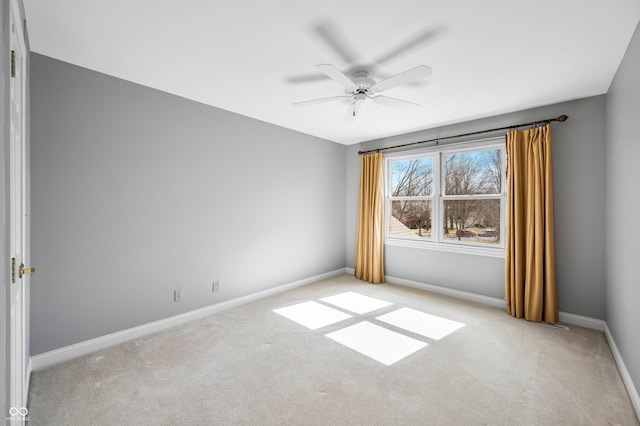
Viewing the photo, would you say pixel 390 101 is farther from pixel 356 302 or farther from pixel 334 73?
pixel 356 302

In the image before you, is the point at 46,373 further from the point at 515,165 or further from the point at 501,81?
the point at 515,165

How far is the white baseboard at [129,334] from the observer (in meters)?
2.33

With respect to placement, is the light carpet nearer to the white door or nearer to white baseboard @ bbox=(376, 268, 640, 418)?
white baseboard @ bbox=(376, 268, 640, 418)

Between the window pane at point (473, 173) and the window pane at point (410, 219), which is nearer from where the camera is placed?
the window pane at point (473, 173)

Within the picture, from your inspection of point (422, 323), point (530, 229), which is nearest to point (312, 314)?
point (422, 323)

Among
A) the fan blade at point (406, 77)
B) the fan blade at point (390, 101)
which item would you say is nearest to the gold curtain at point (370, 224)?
the fan blade at point (390, 101)

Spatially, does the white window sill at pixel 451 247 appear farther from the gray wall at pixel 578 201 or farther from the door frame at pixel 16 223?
the door frame at pixel 16 223

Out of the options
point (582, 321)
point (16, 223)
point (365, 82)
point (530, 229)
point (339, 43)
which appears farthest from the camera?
point (530, 229)

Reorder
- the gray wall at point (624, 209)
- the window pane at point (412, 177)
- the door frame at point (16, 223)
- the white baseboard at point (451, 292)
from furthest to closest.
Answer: the window pane at point (412, 177)
the white baseboard at point (451, 292)
the gray wall at point (624, 209)
the door frame at point (16, 223)

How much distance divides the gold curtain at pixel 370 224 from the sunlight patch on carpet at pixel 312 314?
4.66 feet

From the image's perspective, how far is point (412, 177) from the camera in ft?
15.4

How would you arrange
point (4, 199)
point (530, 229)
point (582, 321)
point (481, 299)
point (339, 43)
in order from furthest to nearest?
point (481, 299) → point (530, 229) → point (582, 321) → point (339, 43) → point (4, 199)

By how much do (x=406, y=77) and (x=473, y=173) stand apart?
244 cm

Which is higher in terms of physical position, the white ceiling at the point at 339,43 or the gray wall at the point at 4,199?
the white ceiling at the point at 339,43
